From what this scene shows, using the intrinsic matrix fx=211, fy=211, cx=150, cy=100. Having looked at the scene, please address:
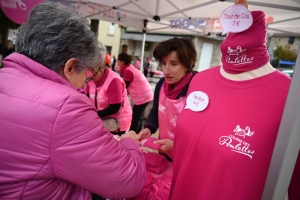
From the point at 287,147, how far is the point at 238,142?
0.63 feet

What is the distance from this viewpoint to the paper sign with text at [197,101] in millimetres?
866

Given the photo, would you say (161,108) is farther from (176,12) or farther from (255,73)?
(176,12)

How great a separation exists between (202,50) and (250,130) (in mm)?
16334

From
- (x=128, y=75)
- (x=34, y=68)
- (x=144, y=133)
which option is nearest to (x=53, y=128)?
(x=34, y=68)

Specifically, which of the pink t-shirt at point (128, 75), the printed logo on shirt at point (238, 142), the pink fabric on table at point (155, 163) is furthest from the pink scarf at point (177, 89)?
the pink t-shirt at point (128, 75)

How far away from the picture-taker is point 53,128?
641 millimetres

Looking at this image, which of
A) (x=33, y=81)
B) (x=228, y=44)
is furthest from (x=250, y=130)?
(x=33, y=81)

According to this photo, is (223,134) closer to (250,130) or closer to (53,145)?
(250,130)

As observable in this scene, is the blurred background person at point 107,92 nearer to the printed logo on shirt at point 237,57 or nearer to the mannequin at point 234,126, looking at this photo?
the mannequin at point 234,126

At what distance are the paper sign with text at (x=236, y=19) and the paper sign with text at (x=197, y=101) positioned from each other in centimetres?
27

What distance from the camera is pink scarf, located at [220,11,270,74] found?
742mm

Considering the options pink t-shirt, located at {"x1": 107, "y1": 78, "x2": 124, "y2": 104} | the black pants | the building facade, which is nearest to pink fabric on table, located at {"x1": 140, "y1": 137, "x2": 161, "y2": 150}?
pink t-shirt, located at {"x1": 107, "y1": 78, "x2": 124, "y2": 104}

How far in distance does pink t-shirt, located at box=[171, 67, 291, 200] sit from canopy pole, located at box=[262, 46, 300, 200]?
0.42 feet

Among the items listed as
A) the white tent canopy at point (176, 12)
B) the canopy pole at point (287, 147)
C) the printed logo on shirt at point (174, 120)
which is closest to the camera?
the canopy pole at point (287, 147)
